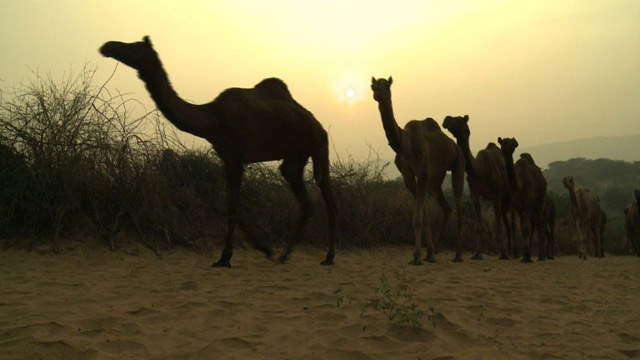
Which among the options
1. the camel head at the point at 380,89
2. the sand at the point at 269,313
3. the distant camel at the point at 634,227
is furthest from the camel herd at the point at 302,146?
the distant camel at the point at 634,227

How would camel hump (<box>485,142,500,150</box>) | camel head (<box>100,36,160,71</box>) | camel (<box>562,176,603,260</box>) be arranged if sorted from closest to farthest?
1. camel head (<box>100,36,160,71</box>)
2. camel hump (<box>485,142,500,150</box>)
3. camel (<box>562,176,603,260</box>)

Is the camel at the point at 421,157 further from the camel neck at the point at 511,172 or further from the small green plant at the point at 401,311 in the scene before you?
the small green plant at the point at 401,311

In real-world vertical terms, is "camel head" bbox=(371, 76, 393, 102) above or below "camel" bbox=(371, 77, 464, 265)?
above

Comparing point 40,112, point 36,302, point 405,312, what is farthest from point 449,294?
point 40,112

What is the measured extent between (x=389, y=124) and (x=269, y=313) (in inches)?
180

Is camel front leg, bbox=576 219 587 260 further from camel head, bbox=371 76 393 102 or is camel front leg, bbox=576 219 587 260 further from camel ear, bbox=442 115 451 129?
camel head, bbox=371 76 393 102

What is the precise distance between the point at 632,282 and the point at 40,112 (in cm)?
892

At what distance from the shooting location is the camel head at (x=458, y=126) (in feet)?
34.8

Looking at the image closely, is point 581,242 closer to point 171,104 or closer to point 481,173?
point 481,173

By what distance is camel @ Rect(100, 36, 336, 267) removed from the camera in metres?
6.41

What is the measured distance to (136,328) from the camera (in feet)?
12.2

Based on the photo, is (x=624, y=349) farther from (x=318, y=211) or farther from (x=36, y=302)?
(x=318, y=211)

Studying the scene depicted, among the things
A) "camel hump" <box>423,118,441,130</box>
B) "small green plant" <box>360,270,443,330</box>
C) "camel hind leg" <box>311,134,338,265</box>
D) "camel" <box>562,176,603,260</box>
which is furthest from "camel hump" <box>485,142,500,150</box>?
"small green plant" <box>360,270,443,330</box>

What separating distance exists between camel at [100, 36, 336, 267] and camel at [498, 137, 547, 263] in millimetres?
3999
